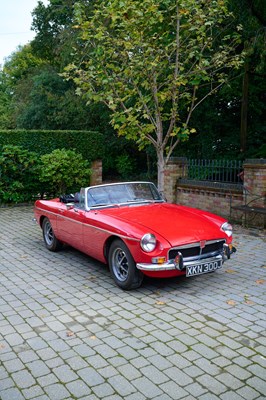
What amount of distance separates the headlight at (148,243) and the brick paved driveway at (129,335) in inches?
26.4

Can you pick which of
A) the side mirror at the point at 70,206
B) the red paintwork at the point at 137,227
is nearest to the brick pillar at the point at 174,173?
the red paintwork at the point at 137,227

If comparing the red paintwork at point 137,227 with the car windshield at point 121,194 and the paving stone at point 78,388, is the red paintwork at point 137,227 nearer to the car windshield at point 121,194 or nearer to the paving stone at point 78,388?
the car windshield at point 121,194

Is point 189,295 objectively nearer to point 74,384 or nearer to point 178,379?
point 178,379

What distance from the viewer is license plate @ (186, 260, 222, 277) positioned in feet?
16.9

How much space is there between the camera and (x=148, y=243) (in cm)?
504

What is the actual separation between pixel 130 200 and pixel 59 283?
5.91 feet

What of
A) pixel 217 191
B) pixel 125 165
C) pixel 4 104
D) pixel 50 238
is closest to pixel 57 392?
pixel 50 238

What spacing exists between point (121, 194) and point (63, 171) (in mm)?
7655

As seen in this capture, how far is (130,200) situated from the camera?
6.63m

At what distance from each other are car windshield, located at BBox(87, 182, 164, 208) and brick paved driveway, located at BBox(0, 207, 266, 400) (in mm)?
1112

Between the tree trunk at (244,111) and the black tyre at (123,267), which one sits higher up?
the tree trunk at (244,111)

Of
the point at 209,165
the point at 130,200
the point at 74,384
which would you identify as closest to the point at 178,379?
the point at 74,384

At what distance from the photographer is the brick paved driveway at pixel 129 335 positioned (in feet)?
10.5

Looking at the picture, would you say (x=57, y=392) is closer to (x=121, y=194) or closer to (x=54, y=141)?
(x=121, y=194)
